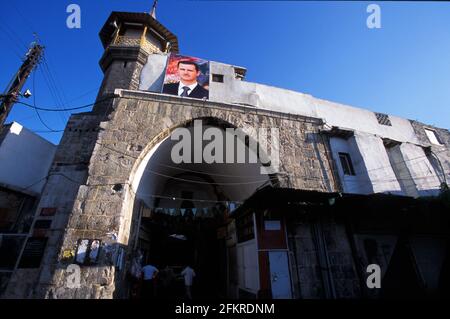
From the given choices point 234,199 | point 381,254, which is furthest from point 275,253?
point 234,199

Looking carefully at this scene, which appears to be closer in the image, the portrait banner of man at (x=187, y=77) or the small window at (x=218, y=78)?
the portrait banner of man at (x=187, y=77)

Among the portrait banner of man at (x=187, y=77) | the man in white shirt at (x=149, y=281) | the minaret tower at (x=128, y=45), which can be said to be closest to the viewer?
the man in white shirt at (x=149, y=281)

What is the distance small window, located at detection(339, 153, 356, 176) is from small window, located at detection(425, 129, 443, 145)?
25.7 feet

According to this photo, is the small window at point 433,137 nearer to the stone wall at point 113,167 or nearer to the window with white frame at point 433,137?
the window with white frame at point 433,137

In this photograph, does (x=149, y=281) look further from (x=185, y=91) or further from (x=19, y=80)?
(x=19, y=80)

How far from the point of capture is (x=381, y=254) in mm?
7801

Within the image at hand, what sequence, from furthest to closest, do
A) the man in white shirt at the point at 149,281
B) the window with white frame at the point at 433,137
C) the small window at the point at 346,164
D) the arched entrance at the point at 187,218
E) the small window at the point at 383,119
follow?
1. the window with white frame at the point at 433,137
2. the small window at the point at 383,119
3. the small window at the point at 346,164
4. the arched entrance at the point at 187,218
5. the man in white shirt at the point at 149,281

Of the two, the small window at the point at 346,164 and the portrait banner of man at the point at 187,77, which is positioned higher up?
the portrait banner of man at the point at 187,77

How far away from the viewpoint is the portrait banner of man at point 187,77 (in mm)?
10422

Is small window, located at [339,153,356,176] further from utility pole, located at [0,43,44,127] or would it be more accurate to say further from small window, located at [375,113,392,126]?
utility pole, located at [0,43,44,127]

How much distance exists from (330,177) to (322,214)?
2.35 metres

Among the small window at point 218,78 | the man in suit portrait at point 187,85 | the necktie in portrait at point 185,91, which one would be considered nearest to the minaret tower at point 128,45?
the man in suit portrait at point 187,85

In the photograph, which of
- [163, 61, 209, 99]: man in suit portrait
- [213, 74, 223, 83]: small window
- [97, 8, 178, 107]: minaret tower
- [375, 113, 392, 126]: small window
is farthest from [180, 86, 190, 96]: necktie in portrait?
[375, 113, 392, 126]: small window

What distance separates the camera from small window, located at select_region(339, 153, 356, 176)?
10.3 metres
